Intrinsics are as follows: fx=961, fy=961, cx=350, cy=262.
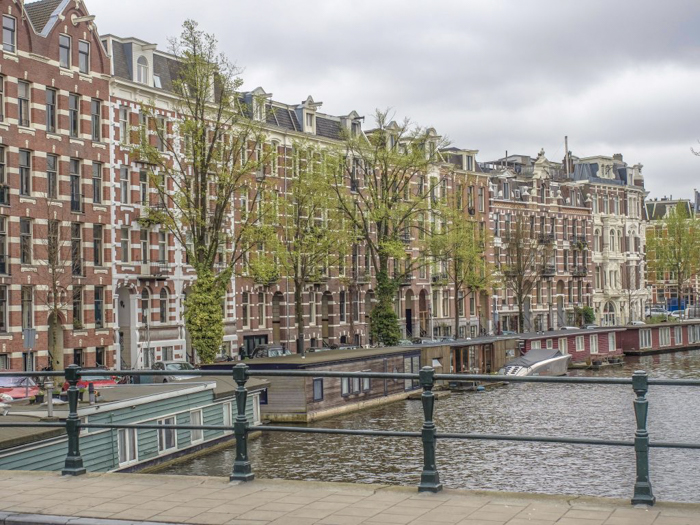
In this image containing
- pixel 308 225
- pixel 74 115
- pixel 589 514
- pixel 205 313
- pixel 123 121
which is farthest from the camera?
pixel 308 225

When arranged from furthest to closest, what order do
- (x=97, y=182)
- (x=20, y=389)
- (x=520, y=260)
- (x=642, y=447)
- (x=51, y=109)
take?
(x=520, y=260)
(x=97, y=182)
(x=51, y=109)
(x=20, y=389)
(x=642, y=447)

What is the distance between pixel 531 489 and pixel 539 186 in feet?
226

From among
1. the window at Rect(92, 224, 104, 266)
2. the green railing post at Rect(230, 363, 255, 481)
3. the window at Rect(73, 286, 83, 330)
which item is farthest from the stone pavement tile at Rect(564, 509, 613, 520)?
the window at Rect(92, 224, 104, 266)

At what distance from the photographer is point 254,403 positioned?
3338cm

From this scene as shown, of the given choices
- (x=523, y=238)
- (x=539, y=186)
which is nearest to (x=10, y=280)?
(x=523, y=238)

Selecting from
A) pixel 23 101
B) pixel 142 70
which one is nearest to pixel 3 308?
pixel 23 101

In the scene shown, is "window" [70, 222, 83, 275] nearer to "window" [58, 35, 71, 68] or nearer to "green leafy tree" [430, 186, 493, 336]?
"window" [58, 35, 71, 68]

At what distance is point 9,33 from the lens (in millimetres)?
42250

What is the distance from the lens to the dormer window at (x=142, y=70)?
5084cm

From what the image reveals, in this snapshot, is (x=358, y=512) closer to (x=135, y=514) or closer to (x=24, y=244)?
(x=135, y=514)

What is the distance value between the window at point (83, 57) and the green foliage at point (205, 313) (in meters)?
12.8

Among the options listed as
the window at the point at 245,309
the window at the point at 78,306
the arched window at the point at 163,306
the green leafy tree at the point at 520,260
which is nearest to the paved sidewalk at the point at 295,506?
the window at the point at 78,306

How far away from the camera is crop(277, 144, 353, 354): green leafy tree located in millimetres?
52875

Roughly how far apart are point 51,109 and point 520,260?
44959 mm
